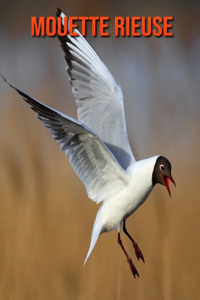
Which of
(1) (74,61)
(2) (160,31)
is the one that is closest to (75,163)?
(1) (74,61)

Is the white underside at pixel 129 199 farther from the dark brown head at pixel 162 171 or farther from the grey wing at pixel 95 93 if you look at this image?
the grey wing at pixel 95 93

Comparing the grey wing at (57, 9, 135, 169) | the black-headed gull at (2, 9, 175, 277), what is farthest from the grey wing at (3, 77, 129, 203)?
the grey wing at (57, 9, 135, 169)

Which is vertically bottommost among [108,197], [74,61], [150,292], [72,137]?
[150,292]

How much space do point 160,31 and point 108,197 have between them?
1573mm

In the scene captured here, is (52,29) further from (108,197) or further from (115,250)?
(108,197)

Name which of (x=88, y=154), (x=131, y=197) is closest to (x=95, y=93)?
(x=88, y=154)

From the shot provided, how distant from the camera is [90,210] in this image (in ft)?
7.35

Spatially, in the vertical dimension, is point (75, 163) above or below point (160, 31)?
below

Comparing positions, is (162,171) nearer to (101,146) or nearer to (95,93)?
(101,146)

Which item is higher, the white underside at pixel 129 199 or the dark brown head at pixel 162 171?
the dark brown head at pixel 162 171

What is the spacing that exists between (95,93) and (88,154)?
0.91 ft

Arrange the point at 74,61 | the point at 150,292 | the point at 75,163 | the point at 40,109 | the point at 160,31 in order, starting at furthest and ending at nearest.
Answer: the point at 160,31 < the point at 150,292 < the point at 74,61 < the point at 75,163 < the point at 40,109

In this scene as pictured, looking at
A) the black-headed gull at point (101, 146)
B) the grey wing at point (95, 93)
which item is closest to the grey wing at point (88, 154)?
the black-headed gull at point (101, 146)

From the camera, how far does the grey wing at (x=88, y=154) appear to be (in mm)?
977
